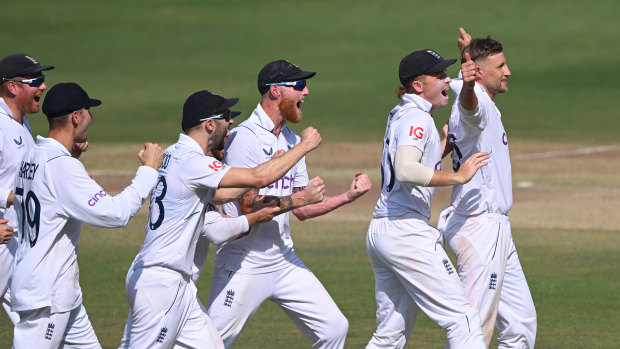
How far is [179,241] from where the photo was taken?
310 inches

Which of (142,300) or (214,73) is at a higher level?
(142,300)

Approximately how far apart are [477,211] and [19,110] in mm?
3905

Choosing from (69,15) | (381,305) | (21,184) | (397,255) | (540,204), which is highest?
(21,184)

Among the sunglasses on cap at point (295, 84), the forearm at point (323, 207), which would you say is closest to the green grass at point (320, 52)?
the forearm at point (323, 207)

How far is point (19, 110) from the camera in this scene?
9562mm

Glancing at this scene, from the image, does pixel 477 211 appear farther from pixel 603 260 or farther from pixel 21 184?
pixel 603 260

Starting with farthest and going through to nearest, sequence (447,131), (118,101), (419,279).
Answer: (118,101) → (447,131) → (419,279)

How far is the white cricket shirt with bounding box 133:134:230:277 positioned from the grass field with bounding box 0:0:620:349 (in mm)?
2980

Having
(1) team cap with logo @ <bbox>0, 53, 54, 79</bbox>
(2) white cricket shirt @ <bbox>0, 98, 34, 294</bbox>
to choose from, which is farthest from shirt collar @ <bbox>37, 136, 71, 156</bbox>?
(1) team cap with logo @ <bbox>0, 53, 54, 79</bbox>

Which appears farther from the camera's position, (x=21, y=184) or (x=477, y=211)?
(x=477, y=211)

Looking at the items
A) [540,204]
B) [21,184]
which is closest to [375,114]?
[540,204]

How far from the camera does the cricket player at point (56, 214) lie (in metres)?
7.40

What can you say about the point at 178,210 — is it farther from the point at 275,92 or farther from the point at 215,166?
the point at 275,92

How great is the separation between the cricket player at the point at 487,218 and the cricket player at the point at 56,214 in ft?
8.66
